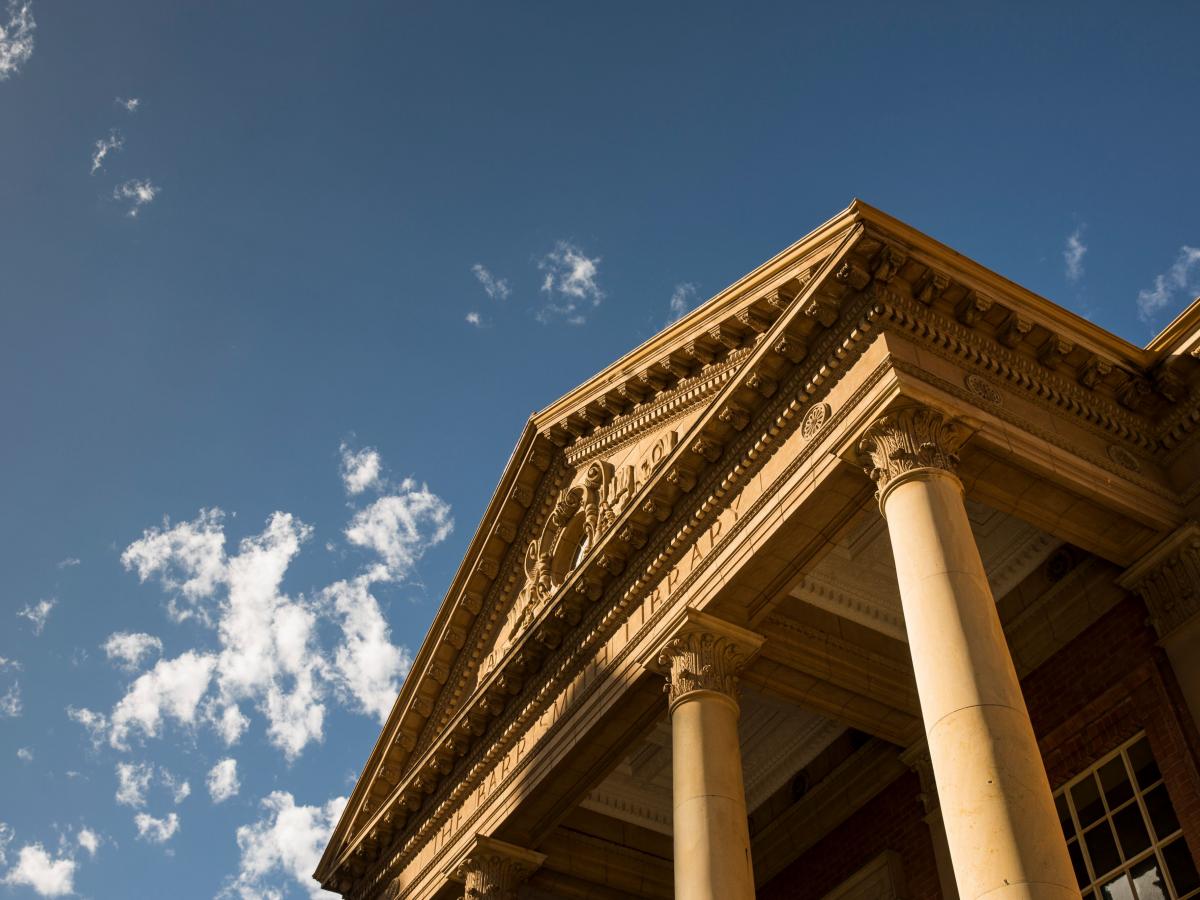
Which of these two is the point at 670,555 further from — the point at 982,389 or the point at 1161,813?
the point at 1161,813

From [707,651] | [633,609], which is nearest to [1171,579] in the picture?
[707,651]

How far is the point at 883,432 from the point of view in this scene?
13.5 metres

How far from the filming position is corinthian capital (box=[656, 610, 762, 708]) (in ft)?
50.5

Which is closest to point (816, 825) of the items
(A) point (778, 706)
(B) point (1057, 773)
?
(A) point (778, 706)

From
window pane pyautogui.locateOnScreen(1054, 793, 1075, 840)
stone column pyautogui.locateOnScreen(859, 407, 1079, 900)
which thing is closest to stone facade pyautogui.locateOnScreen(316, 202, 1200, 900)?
stone column pyautogui.locateOnScreen(859, 407, 1079, 900)

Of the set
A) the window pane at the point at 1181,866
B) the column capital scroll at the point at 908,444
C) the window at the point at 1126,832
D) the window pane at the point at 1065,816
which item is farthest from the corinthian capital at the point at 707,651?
the window pane at the point at 1181,866

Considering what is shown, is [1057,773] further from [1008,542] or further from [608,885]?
[608,885]

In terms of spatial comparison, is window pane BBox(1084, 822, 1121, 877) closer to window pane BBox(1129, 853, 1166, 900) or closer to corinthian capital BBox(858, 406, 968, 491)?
window pane BBox(1129, 853, 1166, 900)

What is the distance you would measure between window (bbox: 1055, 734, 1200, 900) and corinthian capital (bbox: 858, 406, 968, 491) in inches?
198

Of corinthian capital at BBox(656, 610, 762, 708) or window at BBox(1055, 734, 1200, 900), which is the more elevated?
corinthian capital at BBox(656, 610, 762, 708)

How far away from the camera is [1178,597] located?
14.8m

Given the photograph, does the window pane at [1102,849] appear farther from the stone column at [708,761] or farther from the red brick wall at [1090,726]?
the stone column at [708,761]

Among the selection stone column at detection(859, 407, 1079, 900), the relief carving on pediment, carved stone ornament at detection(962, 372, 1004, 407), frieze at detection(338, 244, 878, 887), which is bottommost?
→ stone column at detection(859, 407, 1079, 900)

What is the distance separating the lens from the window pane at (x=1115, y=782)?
15.5 metres
